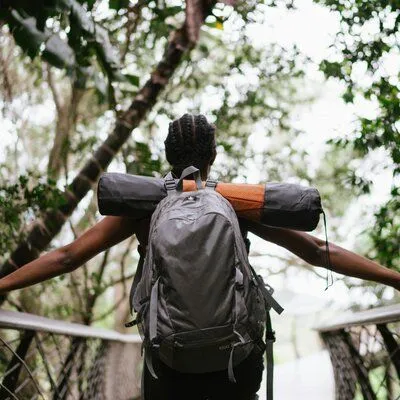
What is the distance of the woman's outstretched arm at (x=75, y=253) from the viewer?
161 centimetres

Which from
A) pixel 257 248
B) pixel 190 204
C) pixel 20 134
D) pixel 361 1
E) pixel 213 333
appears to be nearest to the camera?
pixel 213 333

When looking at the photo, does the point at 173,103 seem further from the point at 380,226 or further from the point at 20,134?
the point at 380,226

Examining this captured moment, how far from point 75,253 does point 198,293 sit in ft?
1.71

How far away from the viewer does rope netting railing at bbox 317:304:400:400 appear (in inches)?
78.3

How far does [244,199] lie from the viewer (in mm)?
1500

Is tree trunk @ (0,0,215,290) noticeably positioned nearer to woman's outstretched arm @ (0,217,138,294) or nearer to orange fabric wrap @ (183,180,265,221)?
woman's outstretched arm @ (0,217,138,294)

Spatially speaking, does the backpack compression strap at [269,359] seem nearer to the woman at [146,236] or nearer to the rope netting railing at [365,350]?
the woman at [146,236]

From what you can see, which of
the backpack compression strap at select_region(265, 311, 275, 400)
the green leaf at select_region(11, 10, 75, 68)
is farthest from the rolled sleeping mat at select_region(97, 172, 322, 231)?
the green leaf at select_region(11, 10, 75, 68)

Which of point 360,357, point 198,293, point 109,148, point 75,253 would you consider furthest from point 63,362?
point 198,293

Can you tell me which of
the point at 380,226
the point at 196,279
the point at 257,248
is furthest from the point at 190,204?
the point at 257,248

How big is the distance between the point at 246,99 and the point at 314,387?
2.98m

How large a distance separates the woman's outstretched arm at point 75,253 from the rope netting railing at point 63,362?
0.12 metres

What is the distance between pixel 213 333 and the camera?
4.08 ft

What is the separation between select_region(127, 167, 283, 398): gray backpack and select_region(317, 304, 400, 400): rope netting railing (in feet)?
2.09
